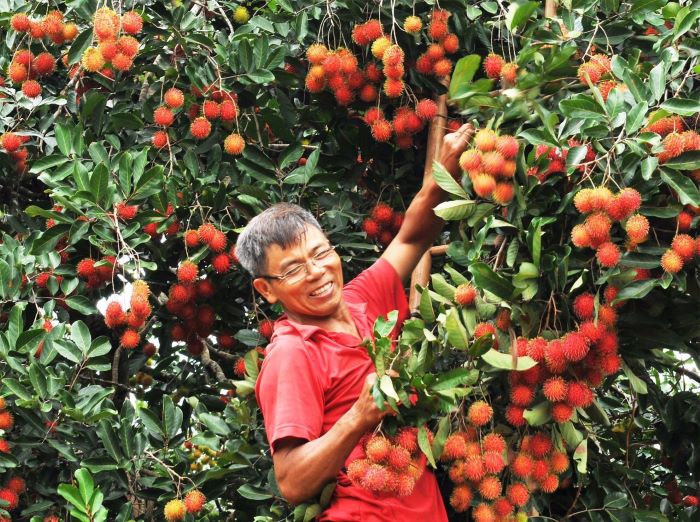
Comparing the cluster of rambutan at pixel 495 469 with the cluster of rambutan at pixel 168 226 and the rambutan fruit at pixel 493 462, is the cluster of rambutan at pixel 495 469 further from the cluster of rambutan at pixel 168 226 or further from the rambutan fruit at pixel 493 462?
the cluster of rambutan at pixel 168 226

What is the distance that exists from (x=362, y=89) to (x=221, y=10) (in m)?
0.59

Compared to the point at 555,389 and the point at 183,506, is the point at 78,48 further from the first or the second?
the point at 555,389

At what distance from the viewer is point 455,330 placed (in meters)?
2.16

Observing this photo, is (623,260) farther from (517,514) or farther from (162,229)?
(162,229)

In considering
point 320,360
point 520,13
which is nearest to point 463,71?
point 520,13

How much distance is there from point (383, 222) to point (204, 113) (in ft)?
1.79

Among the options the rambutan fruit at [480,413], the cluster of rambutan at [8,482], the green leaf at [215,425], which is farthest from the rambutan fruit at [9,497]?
the rambutan fruit at [480,413]

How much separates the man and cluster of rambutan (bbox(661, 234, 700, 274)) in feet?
1.65

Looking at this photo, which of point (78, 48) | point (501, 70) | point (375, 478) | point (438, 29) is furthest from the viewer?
point (78, 48)

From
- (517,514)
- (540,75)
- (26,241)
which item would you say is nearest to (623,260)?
(540,75)

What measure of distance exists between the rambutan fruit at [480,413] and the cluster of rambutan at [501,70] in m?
0.68

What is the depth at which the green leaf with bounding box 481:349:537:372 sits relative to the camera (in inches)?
85.3

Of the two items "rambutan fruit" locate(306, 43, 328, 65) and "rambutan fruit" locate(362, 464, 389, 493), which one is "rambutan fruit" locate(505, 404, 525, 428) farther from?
"rambutan fruit" locate(306, 43, 328, 65)

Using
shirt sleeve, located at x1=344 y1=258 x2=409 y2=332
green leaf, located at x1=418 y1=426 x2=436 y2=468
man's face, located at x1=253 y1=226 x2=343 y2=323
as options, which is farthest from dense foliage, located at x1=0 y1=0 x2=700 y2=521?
man's face, located at x1=253 y1=226 x2=343 y2=323
